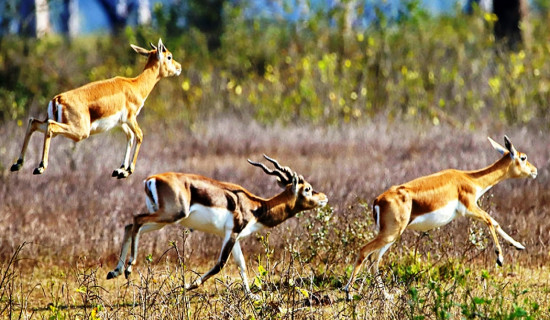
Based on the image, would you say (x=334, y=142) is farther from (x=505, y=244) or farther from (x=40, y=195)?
(x=505, y=244)

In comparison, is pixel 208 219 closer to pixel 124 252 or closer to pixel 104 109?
pixel 124 252

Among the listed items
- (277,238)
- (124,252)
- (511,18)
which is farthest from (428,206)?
(511,18)

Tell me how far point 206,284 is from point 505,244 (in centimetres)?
278

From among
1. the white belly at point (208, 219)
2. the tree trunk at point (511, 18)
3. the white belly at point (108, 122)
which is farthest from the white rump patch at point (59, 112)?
the tree trunk at point (511, 18)

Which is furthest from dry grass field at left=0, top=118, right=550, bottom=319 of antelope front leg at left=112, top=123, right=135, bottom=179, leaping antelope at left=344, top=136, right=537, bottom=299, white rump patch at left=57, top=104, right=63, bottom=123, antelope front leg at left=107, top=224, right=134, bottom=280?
white rump patch at left=57, top=104, right=63, bottom=123

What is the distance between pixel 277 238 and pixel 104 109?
13.5ft

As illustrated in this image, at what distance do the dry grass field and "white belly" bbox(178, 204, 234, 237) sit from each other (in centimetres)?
32

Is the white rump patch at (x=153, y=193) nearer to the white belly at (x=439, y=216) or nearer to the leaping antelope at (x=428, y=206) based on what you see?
the leaping antelope at (x=428, y=206)

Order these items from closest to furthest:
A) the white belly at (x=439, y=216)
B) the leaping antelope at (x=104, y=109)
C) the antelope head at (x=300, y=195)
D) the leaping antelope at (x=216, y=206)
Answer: the leaping antelope at (x=104, y=109) < the leaping antelope at (x=216, y=206) < the white belly at (x=439, y=216) < the antelope head at (x=300, y=195)

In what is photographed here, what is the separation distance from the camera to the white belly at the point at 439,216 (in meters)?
6.92

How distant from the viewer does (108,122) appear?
560 centimetres

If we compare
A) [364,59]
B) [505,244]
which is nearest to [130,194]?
[505,244]

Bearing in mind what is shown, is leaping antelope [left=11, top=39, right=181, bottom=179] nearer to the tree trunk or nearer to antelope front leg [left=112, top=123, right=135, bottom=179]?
antelope front leg [left=112, top=123, right=135, bottom=179]

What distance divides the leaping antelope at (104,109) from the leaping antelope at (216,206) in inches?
34.7
